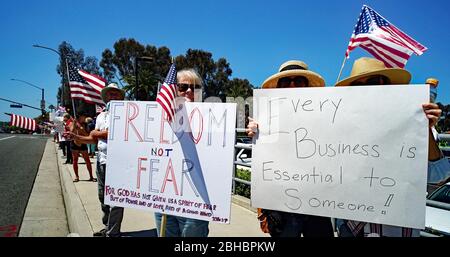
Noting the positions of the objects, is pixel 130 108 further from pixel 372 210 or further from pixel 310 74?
pixel 372 210

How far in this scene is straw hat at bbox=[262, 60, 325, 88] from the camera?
225cm

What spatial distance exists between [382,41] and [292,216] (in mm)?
1585

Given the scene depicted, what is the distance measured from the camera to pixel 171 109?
239cm

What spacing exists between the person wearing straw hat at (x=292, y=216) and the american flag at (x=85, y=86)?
2.25 metres

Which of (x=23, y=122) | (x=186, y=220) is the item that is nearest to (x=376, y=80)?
(x=186, y=220)

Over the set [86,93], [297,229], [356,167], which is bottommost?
[297,229]

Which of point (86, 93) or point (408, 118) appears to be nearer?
point (408, 118)

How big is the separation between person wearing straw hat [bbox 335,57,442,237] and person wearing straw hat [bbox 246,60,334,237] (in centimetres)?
14

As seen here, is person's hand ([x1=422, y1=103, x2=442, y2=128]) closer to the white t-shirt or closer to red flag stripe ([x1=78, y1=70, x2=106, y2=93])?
Result: the white t-shirt

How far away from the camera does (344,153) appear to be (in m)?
2.01

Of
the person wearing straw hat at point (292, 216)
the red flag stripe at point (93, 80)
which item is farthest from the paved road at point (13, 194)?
the person wearing straw hat at point (292, 216)

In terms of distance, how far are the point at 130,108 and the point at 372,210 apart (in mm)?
1857

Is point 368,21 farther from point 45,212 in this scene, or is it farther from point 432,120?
point 45,212
